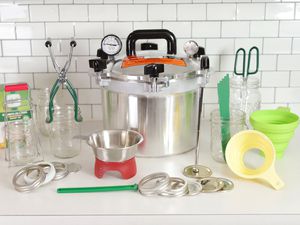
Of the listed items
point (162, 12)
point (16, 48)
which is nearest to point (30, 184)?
point (16, 48)

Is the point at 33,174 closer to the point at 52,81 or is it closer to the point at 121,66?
the point at 121,66

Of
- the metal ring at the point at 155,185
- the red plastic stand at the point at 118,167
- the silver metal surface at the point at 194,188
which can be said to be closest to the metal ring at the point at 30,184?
the red plastic stand at the point at 118,167

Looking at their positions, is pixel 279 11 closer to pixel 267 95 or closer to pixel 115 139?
pixel 267 95

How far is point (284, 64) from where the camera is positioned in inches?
71.1

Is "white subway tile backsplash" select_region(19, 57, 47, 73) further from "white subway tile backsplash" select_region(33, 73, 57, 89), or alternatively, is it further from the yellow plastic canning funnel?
the yellow plastic canning funnel

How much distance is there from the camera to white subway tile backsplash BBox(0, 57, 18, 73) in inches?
70.0

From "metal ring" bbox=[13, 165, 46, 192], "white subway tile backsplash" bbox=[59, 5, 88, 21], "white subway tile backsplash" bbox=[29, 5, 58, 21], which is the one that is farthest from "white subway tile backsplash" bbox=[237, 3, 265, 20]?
"metal ring" bbox=[13, 165, 46, 192]

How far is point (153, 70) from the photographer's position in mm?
1289

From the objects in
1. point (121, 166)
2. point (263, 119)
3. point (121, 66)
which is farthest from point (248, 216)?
point (121, 66)

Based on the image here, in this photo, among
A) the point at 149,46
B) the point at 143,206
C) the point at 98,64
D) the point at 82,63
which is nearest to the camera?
the point at 143,206

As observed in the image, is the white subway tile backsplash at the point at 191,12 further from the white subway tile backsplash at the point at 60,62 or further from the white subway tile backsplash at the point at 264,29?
the white subway tile backsplash at the point at 60,62

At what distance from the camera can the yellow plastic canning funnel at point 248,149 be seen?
1278 millimetres

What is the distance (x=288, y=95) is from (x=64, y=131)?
0.88m

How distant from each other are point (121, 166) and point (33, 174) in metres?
0.26
